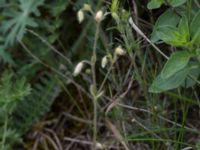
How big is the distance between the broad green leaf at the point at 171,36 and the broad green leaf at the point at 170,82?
75 millimetres

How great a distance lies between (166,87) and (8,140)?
2.30ft

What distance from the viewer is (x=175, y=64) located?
44.1 inches

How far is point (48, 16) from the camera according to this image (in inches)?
76.0

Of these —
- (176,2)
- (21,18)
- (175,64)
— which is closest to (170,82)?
(175,64)

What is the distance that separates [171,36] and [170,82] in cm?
12

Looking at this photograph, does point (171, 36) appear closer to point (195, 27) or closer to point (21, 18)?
point (195, 27)

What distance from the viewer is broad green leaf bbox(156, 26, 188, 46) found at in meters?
1.11

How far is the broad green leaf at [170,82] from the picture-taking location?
116cm

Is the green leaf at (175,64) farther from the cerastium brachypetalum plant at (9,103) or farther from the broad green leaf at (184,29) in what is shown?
the cerastium brachypetalum plant at (9,103)

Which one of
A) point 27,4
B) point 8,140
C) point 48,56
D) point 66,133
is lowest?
point 66,133

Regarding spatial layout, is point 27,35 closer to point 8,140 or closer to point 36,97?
point 36,97

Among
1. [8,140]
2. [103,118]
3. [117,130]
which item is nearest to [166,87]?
[117,130]

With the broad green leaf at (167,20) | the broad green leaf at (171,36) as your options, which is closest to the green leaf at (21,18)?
the broad green leaf at (167,20)

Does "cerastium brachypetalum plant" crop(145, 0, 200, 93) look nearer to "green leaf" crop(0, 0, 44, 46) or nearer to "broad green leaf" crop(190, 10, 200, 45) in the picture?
"broad green leaf" crop(190, 10, 200, 45)
